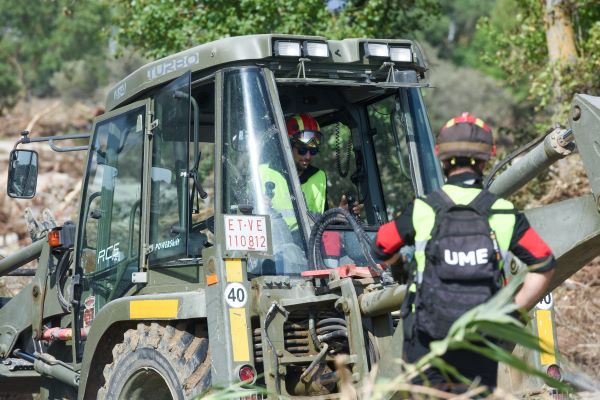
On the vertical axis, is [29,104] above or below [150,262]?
above

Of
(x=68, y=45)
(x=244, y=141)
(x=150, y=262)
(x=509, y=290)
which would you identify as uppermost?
(x=68, y=45)

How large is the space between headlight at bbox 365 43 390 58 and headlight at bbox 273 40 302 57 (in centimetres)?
53

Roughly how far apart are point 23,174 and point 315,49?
276cm

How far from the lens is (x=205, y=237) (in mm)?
7367

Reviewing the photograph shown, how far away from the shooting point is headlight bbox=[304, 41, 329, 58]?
23.1ft

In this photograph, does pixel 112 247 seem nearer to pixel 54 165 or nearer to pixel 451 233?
pixel 451 233

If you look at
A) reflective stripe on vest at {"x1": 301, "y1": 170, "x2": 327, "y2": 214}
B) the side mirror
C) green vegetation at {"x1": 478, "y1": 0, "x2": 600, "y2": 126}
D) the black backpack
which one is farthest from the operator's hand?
green vegetation at {"x1": 478, "y1": 0, "x2": 600, "y2": 126}

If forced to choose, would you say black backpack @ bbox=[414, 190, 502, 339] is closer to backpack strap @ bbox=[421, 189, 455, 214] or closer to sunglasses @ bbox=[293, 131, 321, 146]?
backpack strap @ bbox=[421, 189, 455, 214]

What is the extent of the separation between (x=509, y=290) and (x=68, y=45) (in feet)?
168

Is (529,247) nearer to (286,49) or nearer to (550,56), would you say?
(286,49)

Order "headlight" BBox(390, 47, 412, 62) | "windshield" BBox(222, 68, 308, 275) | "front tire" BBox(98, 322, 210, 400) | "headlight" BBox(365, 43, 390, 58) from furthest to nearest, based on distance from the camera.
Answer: "headlight" BBox(390, 47, 412, 62)
"headlight" BBox(365, 43, 390, 58)
"windshield" BBox(222, 68, 308, 275)
"front tire" BBox(98, 322, 210, 400)

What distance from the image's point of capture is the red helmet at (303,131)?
756 centimetres

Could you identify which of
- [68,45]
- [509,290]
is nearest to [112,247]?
[509,290]

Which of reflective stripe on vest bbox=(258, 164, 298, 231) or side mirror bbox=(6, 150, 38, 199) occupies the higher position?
side mirror bbox=(6, 150, 38, 199)
